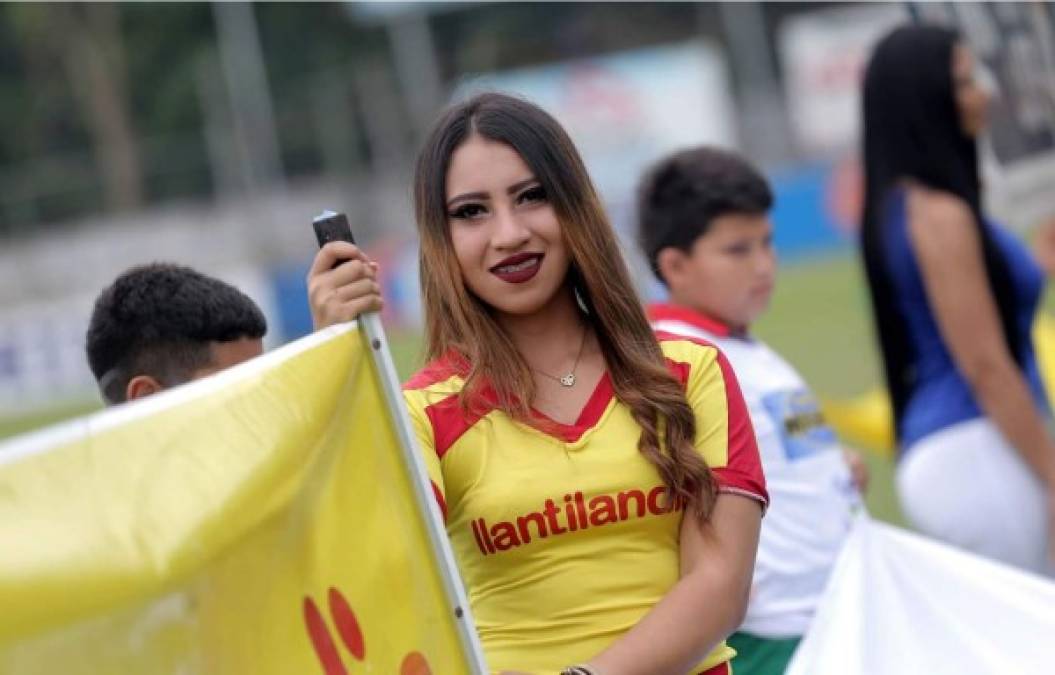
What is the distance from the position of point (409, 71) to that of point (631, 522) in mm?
38577

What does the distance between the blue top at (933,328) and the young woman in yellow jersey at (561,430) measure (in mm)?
1550

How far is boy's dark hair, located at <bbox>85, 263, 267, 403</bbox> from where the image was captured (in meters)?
3.50

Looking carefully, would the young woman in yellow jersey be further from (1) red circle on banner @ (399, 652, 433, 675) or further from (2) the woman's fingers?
(1) red circle on banner @ (399, 652, 433, 675)

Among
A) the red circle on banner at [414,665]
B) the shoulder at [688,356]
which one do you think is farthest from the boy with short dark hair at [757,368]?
the red circle on banner at [414,665]

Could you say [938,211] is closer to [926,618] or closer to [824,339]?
[926,618]

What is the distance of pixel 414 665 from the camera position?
2.69m

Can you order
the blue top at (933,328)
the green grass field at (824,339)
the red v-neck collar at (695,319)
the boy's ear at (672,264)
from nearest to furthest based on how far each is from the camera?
the red v-neck collar at (695,319) < the boy's ear at (672,264) < the blue top at (933,328) < the green grass field at (824,339)

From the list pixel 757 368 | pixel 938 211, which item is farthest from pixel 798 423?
pixel 938 211

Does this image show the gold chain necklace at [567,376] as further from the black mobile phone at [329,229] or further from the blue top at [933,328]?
the blue top at [933,328]

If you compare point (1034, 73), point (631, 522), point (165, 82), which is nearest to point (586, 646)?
point (631, 522)

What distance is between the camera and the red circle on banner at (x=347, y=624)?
255 centimetres

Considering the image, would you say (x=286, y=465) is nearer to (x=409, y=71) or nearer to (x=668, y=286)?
(x=668, y=286)

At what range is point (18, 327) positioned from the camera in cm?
2867

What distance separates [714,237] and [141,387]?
4.75 feet
